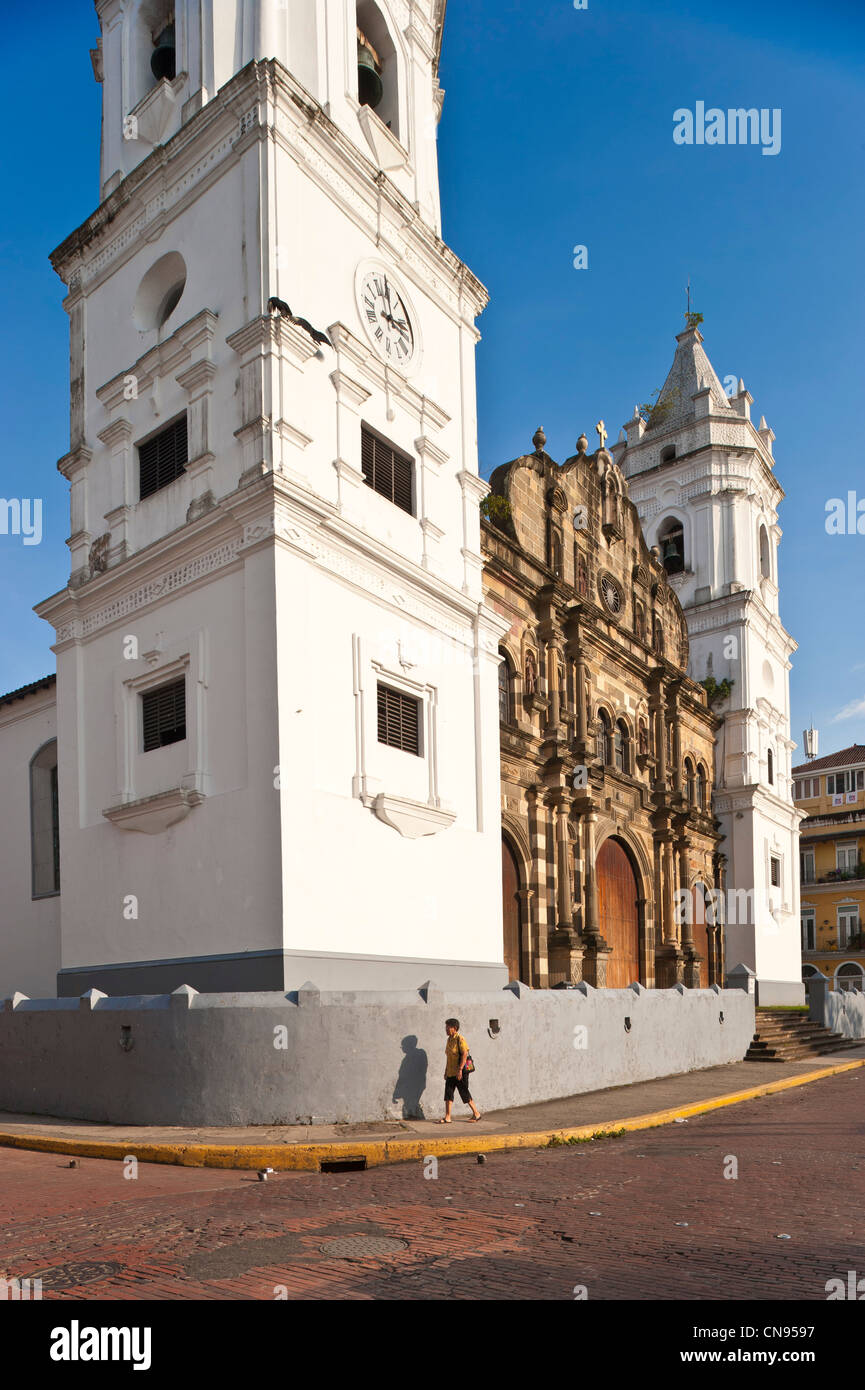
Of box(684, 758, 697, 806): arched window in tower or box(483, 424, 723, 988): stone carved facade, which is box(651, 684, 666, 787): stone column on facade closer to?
box(483, 424, 723, 988): stone carved facade

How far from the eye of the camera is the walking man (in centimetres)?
1321

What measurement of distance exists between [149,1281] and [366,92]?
20.8 m

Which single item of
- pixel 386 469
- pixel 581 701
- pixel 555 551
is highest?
pixel 555 551

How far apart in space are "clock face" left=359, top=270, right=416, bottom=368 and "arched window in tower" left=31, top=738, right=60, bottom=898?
9.81 meters

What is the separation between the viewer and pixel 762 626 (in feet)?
133

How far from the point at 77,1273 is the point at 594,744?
22.3 meters

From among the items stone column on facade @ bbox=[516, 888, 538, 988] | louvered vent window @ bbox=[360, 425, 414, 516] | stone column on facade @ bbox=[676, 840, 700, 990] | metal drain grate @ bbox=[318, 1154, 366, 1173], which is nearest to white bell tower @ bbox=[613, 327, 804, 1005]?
stone column on facade @ bbox=[676, 840, 700, 990]

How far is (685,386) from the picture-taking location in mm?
43281

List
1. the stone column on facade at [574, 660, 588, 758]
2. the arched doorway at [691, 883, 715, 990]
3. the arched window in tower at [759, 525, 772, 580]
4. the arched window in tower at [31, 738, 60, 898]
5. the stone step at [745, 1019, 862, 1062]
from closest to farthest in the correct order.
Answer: the arched window in tower at [31, 738, 60, 898]
the stone step at [745, 1019, 862, 1062]
the stone column on facade at [574, 660, 588, 758]
the arched doorway at [691, 883, 715, 990]
the arched window in tower at [759, 525, 772, 580]

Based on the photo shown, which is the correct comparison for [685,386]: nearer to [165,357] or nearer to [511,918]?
[511,918]

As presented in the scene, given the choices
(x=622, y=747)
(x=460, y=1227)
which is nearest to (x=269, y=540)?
(x=460, y=1227)

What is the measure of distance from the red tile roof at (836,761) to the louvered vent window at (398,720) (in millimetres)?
47214
